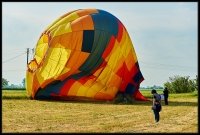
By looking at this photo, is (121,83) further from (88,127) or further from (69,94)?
(88,127)

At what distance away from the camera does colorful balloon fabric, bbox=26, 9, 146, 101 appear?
94.0 feet

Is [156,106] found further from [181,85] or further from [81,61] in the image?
[181,85]

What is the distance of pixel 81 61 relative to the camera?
2862 cm

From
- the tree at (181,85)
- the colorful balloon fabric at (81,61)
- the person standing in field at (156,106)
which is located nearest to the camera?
the person standing in field at (156,106)

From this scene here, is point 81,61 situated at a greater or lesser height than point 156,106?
greater

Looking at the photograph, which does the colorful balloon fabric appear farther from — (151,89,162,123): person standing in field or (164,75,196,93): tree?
(164,75,196,93): tree

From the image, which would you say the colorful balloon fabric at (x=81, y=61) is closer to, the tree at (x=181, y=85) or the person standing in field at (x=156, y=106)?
the person standing in field at (x=156, y=106)

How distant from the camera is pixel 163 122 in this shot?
53.2 feet

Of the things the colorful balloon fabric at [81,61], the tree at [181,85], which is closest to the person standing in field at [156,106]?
the colorful balloon fabric at [81,61]

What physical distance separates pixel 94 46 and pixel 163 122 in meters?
13.4

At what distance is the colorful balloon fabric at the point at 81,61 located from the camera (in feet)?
94.0

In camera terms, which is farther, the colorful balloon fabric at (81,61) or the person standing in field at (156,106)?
the colorful balloon fabric at (81,61)

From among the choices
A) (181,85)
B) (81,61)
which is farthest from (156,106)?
(181,85)

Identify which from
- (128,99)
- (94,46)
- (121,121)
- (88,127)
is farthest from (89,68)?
(88,127)
